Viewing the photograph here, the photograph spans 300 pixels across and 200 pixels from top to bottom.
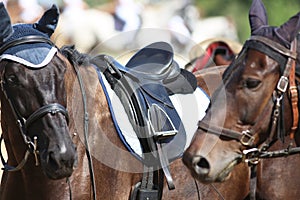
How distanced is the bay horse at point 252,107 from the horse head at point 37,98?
2.58 feet

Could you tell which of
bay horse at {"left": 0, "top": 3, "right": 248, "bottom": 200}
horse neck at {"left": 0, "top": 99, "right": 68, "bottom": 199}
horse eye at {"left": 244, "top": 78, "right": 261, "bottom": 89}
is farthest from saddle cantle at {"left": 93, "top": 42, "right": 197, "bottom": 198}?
horse eye at {"left": 244, "top": 78, "right": 261, "bottom": 89}

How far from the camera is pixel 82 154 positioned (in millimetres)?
4922

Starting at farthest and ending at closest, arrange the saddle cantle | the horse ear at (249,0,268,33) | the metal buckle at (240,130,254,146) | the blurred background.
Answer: the blurred background, the saddle cantle, the horse ear at (249,0,268,33), the metal buckle at (240,130,254,146)

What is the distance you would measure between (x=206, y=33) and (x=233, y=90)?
1622 cm

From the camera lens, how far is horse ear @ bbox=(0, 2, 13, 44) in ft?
15.1

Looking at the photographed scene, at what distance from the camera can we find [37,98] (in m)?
4.49

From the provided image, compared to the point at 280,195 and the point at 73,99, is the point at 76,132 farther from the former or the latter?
the point at 280,195

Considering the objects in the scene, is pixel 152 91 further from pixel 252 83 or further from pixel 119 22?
pixel 119 22

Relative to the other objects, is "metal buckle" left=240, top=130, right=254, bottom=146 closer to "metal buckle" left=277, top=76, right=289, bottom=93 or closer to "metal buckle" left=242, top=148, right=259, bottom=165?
"metal buckle" left=242, top=148, right=259, bottom=165

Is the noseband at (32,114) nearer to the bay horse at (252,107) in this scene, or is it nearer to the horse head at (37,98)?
the horse head at (37,98)

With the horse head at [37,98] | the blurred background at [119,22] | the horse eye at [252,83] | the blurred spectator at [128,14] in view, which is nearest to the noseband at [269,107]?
the horse eye at [252,83]

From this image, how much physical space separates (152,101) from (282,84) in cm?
140

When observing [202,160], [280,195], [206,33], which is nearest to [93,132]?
[202,160]

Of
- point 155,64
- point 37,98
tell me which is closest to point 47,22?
point 37,98
